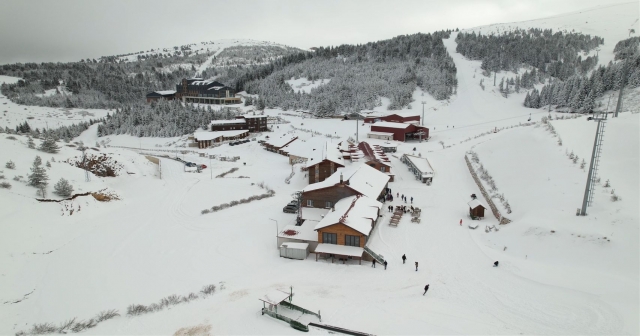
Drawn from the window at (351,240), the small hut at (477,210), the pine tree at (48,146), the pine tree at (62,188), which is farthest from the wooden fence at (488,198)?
the pine tree at (48,146)

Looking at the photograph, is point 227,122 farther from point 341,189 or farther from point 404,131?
point 341,189

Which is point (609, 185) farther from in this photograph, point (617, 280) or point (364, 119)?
point (364, 119)

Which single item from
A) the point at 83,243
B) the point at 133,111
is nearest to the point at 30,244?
the point at 83,243

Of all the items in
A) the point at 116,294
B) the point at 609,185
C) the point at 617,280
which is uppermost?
the point at 609,185

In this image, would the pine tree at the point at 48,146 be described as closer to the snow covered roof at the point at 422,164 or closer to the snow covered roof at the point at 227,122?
the snow covered roof at the point at 227,122

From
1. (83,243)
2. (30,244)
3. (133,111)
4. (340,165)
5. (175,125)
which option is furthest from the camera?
(133,111)

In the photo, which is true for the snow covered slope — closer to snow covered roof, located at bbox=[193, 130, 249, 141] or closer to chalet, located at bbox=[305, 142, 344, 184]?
snow covered roof, located at bbox=[193, 130, 249, 141]
